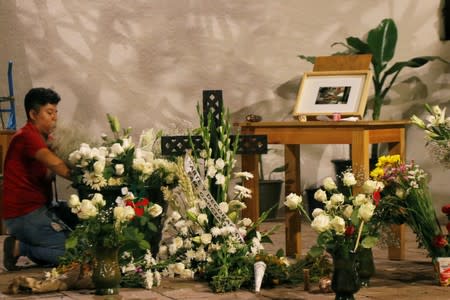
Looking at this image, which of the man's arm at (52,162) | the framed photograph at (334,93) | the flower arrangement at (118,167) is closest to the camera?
the flower arrangement at (118,167)

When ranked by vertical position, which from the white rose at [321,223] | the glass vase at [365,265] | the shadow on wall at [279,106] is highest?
the shadow on wall at [279,106]

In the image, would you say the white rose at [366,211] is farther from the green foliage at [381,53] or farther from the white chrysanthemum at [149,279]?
the green foliage at [381,53]

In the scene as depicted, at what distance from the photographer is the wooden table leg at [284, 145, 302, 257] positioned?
21.6ft

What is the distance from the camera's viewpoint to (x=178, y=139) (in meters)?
5.67

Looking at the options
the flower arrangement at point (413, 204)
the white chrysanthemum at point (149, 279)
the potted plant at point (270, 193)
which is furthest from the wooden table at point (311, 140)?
the potted plant at point (270, 193)

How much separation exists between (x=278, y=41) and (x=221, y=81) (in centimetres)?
58

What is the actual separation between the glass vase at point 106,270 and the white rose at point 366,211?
1181 millimetres

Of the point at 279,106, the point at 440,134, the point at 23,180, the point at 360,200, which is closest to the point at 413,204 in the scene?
the point at 440,134

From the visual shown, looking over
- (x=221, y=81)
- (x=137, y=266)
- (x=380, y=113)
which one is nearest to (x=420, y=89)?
(x=380, y=113)

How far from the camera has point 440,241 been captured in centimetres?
532

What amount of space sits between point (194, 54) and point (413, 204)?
3.45 metres

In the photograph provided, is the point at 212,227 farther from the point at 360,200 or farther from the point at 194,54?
the point at 194,54

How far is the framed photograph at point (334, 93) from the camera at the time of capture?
6.42 m

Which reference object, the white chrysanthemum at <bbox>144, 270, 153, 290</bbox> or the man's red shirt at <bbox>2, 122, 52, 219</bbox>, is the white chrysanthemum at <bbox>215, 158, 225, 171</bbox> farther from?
the man's red shirt at <bbox>2, 122, 52, 219</bbox>
